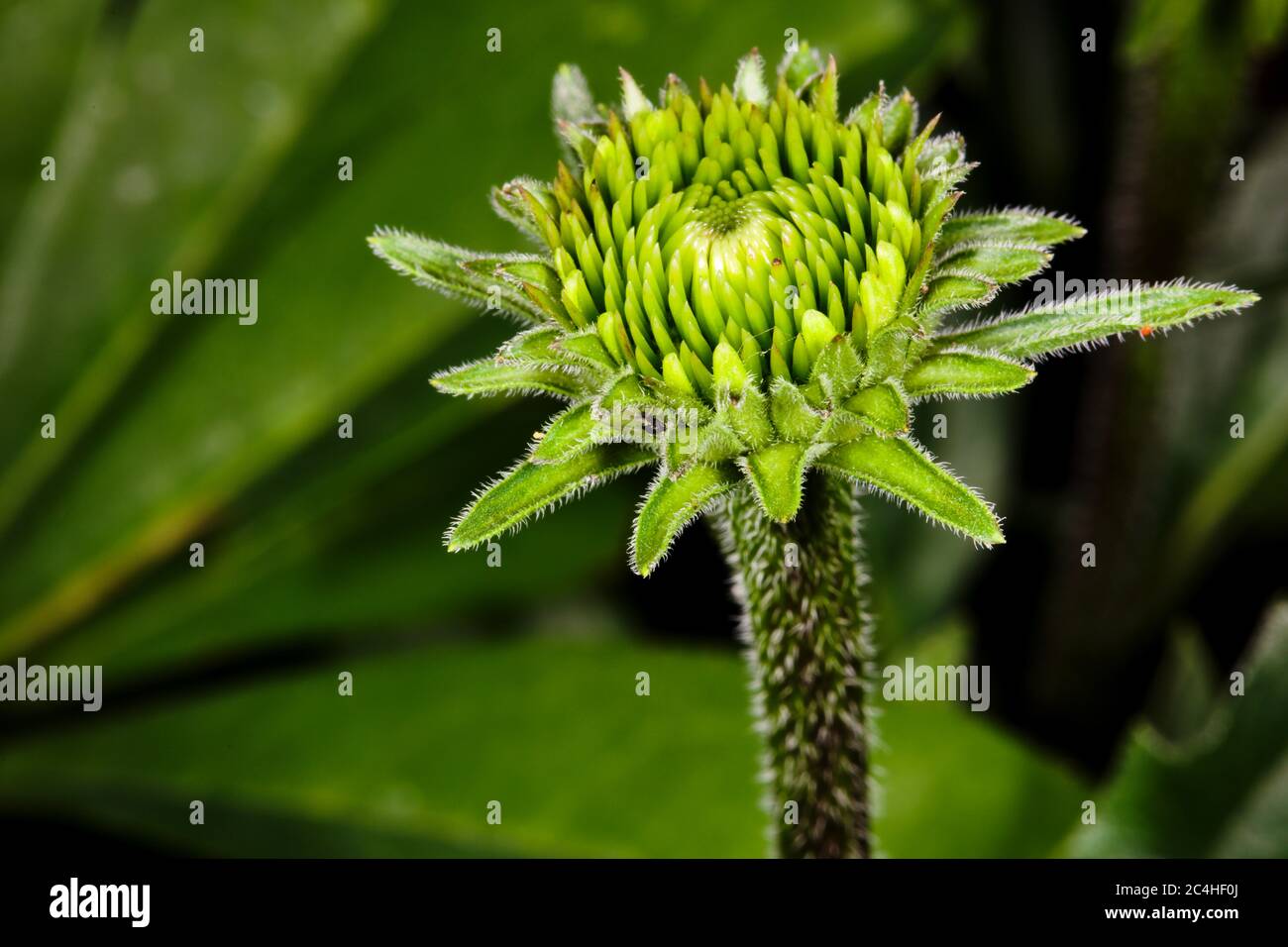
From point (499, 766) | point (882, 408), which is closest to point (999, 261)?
point (882, 408)

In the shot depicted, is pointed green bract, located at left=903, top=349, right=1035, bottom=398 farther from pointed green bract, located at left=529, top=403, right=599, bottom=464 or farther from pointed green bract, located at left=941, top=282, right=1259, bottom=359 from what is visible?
pointed green bract, located at left=529, top=403, right=599, bottom=464

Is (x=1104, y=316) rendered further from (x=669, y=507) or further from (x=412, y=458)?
(x=412, y=458)

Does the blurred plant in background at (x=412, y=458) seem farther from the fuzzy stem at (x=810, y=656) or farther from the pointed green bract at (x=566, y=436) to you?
the pointed green bract at (x=566, y=436)

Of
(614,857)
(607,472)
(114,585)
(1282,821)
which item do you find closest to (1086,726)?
(1282,821)

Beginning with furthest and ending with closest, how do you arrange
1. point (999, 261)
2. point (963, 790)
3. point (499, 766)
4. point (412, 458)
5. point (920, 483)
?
point (412, 458)
point (499, 766)
point (963, 790)
point (999, 261)
point (920, 483)

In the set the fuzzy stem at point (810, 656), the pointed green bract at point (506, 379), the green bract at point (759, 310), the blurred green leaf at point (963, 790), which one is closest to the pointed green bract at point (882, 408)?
the green bract at point (759, 310)
